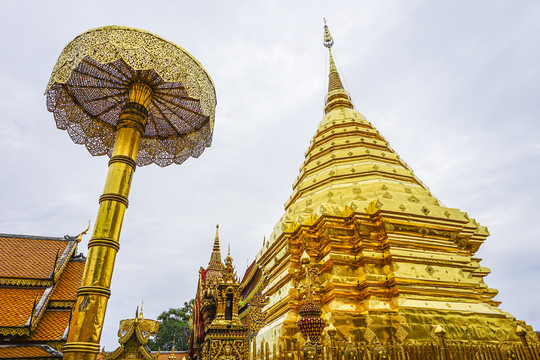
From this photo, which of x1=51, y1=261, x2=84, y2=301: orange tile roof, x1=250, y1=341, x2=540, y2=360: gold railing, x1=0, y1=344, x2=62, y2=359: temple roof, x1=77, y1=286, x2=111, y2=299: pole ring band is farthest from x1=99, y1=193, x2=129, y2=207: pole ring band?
x1=51, y1=261, x2=84, y2=301: orange tile roof

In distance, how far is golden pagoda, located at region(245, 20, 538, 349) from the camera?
6820mm

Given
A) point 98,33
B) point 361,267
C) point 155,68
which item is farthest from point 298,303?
point 98,33

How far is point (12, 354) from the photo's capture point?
740 centimetres

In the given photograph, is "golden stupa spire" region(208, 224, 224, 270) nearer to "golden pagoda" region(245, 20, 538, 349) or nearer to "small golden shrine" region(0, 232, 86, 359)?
"small golden shrine" region(0, 232, 86, 359)

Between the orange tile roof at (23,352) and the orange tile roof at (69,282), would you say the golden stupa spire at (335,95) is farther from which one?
the orange tile roof at (23,352)

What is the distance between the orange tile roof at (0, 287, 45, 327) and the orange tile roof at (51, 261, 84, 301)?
1.50ft

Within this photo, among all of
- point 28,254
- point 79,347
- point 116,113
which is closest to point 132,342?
point 79,347

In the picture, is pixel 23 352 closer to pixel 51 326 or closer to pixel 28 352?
pixel 28 352

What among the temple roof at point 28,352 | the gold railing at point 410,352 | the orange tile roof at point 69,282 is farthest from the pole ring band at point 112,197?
the orange tile roof at point 69,282

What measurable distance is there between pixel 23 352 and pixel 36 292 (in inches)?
79.5

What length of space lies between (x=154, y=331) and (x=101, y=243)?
7.93 ft

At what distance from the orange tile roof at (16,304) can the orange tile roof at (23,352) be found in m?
0.48

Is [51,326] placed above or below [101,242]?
above

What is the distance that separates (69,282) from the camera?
34.0ft
